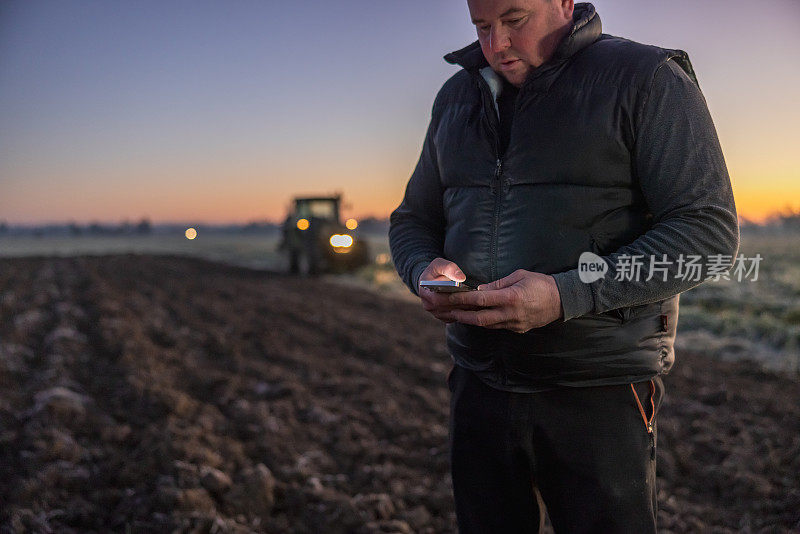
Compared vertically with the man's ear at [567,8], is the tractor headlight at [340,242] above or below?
below

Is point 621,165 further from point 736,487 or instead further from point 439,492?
point 736,487

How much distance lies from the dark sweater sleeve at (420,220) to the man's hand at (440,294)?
0.17m

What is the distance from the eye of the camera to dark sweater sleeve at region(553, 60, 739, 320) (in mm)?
1078

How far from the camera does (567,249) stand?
3.97ft

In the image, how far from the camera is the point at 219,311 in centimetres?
847

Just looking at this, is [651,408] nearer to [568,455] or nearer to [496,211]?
[568,455]

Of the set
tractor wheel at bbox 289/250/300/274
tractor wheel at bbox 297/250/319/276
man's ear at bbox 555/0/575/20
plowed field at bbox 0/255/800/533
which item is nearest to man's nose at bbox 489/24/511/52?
man's ear at bbox 555/0/575/20

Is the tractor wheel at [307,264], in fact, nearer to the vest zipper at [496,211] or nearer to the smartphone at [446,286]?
the vest zipper at [496,211]

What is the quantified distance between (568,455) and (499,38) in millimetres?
892

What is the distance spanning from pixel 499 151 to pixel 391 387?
158 inches

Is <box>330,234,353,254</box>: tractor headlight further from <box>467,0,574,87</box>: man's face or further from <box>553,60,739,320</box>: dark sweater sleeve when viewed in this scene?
<box>553,60,739,320</box>: dark sweater sleeve

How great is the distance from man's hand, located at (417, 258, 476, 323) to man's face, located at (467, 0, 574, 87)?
1.47 feet

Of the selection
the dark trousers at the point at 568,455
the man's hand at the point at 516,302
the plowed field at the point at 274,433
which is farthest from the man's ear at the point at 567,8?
the plowed field at the point at 274,433

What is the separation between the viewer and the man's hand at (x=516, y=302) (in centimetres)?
110
